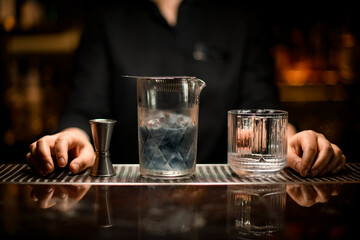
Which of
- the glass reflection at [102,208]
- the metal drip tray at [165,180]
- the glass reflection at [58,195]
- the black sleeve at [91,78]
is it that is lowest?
the metal drip tray at [165,180]

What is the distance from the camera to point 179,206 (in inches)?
29.0

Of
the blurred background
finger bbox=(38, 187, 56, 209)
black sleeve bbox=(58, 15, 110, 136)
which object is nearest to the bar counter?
finger bbox=(38, 187, 56, 209)

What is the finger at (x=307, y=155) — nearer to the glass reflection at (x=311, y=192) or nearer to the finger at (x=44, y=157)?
the glass reflection at (x=311, y=192)

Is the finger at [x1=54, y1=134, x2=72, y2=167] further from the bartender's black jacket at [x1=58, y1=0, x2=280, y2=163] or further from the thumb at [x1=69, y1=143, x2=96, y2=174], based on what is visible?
the bartender's black jacket at [x1=58, y1=0, x2=280, y2=163]

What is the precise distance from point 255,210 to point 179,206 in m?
0.13

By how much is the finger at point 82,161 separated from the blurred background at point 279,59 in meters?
1.63

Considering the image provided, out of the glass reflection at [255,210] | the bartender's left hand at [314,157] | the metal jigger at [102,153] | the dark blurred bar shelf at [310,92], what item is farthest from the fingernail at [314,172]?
the dark blurred bar shelf at [310,92]

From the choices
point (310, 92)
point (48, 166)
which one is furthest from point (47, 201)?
point (310, 92)

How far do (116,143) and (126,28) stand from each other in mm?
444

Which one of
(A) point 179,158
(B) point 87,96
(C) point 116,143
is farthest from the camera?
(C) point 116,143

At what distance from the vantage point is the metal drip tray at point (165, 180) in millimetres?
908

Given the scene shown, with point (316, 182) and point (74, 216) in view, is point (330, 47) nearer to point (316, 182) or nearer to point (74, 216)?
point (316, 182)

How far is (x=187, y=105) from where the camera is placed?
0.93m

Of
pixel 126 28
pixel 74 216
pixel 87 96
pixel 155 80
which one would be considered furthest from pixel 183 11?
pixel 74 216
